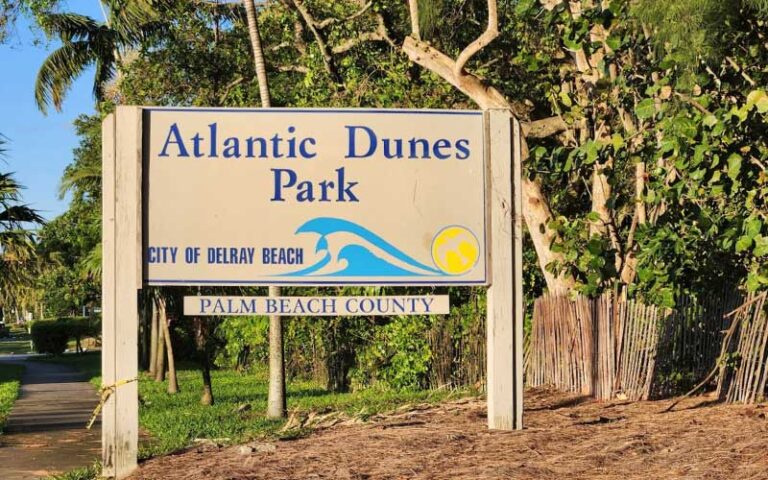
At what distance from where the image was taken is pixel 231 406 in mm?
16359

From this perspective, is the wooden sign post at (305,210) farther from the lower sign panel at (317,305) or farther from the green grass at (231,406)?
the green grass at (231,406)

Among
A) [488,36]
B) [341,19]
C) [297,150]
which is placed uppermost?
[341,19]

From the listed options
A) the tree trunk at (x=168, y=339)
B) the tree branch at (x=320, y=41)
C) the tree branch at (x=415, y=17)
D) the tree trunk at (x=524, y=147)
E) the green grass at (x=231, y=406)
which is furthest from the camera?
the tree trunk at (x=168, y=339)

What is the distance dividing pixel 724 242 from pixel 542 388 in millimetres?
4319

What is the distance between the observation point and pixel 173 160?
8.20 m

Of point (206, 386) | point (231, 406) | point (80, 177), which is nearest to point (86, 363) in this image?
point (80, 177)

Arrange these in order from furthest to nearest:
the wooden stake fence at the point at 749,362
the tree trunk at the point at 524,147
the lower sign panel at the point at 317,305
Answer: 1. the tree trunk at the point at 524,147
2. the wooden stake fence at the point at 749,362
3. the lower sign panel at the point at 317,305

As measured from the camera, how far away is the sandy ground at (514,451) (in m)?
6.88

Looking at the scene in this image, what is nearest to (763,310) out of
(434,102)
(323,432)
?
(323,432)

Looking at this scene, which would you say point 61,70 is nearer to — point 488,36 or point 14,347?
point 488,36

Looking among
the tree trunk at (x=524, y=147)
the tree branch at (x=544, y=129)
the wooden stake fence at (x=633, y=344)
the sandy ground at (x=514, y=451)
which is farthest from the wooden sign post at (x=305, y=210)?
the tree branch at (x=544, y=129)

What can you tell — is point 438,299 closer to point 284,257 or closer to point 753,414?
point 284,257

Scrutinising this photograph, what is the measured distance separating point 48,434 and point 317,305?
647 centimetres

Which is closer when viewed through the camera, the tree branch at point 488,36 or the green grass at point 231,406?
the green grass at point 231,406
